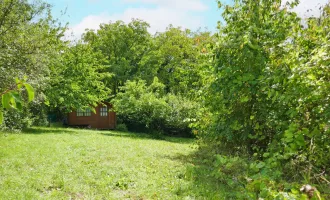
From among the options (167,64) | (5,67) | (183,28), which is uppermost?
(183,28)

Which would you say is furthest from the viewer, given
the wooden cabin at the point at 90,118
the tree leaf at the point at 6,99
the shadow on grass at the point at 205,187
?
the wooden cabin at the point at 90,118

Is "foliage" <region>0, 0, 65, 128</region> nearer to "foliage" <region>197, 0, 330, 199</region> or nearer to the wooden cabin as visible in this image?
"foliage" <region>197, 0, 330, 199</region>

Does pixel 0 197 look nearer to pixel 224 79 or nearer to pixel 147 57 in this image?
pixel 224 79

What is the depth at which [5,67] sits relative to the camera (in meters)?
8.88

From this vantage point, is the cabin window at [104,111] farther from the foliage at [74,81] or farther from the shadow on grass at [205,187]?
the shadow on grass at [205,187]

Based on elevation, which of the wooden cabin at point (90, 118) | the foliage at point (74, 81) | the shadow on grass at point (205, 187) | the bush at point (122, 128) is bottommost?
the shadow on grass at point (205, 187)

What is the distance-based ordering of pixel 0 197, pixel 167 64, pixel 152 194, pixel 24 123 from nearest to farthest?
pixel 0 197
pixel 152 194
pixel 24 123
pixel 167 64

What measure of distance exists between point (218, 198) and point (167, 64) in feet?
97.9

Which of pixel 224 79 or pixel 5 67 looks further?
pixel 5 67

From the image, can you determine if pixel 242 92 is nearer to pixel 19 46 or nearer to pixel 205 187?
pixel 205 187

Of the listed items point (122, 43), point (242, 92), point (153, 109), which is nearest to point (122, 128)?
point (153, 109)

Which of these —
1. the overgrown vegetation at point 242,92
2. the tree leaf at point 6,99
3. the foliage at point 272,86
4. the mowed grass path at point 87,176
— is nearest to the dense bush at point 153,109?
the overgrown vegetation at point 242,92

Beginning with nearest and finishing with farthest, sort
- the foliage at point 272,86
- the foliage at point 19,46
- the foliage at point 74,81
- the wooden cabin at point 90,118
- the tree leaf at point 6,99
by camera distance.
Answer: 1. the tree leaf at point 6,99
2. the foliage at point 272,86
3. the foliage at point 19,46
4. the foliage at point 74,81
5. the wooden cabin at point 90,118

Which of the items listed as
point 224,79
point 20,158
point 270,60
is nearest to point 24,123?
point 20,158
